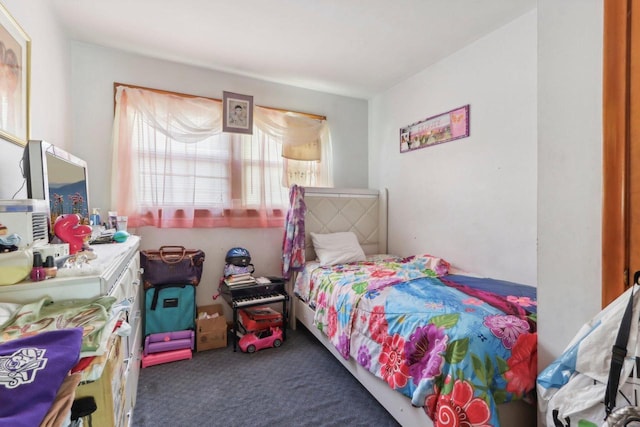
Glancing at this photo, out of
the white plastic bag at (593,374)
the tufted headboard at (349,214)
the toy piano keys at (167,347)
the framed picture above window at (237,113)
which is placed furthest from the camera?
the tufted headboard at (349,214)

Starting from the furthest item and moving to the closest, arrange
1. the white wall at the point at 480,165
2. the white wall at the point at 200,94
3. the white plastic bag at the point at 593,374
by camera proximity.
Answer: the white wall at the point at 200,94, the white wall at the point at 480,165, the white plastic bag at the point at 593,374

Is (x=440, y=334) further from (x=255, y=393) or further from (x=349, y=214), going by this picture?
(x=349, y=214)

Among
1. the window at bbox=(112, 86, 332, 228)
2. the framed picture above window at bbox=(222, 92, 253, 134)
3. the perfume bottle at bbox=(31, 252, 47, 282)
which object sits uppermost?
the framed picture above window at bbox=(222, 92, 253, 134)

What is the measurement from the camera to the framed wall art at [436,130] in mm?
2605

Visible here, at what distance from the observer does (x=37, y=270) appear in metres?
0.95

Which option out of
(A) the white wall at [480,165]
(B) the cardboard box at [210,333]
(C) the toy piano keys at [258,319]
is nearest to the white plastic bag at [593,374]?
(A) the white wall at [480,165]

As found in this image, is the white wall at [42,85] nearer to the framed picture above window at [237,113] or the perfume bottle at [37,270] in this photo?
the perfume bottle at [37,270]

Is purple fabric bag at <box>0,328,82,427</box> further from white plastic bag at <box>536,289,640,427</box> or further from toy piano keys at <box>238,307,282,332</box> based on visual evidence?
toy piano keys at <box>238,307,282,332</box>

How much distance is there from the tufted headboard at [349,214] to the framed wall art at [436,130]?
68 centimetres

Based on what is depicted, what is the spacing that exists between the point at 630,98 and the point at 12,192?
2.62 m

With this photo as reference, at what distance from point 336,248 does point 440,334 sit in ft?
5.76

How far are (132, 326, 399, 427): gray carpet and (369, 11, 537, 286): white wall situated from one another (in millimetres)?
1519

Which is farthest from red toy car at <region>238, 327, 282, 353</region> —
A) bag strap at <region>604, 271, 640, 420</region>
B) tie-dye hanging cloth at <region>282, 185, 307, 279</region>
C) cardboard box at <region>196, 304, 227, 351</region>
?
bag strap at <region>604, 271, 640, 420</region>

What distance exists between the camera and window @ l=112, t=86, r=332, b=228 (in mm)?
2619
